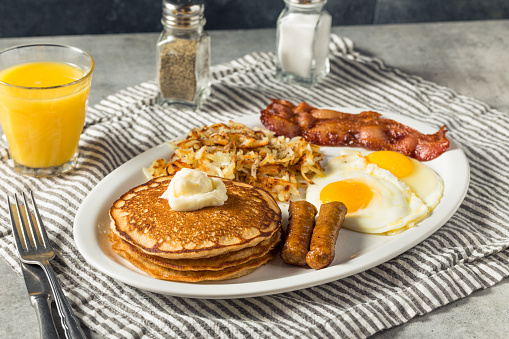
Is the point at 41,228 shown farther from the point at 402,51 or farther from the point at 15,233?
the point at 402,51

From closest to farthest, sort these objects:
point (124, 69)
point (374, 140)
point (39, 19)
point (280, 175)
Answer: point (280, 175), point (374, 140), point (124, 69), point (39, 19)

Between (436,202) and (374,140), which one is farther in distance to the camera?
(374,140)

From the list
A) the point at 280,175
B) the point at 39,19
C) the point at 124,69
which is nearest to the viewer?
the point at 280,175

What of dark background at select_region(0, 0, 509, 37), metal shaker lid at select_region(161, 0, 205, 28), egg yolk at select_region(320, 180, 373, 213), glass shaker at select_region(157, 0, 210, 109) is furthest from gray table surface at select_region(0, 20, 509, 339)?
egg yolk at select_region(320, 180, 373, 213)

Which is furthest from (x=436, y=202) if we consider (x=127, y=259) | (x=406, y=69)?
(x=406, y=69)

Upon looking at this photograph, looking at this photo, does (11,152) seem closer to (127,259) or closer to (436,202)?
(127,259)

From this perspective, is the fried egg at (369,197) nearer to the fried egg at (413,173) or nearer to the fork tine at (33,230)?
the fried egg at (413,173)

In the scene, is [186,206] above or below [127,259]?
above
